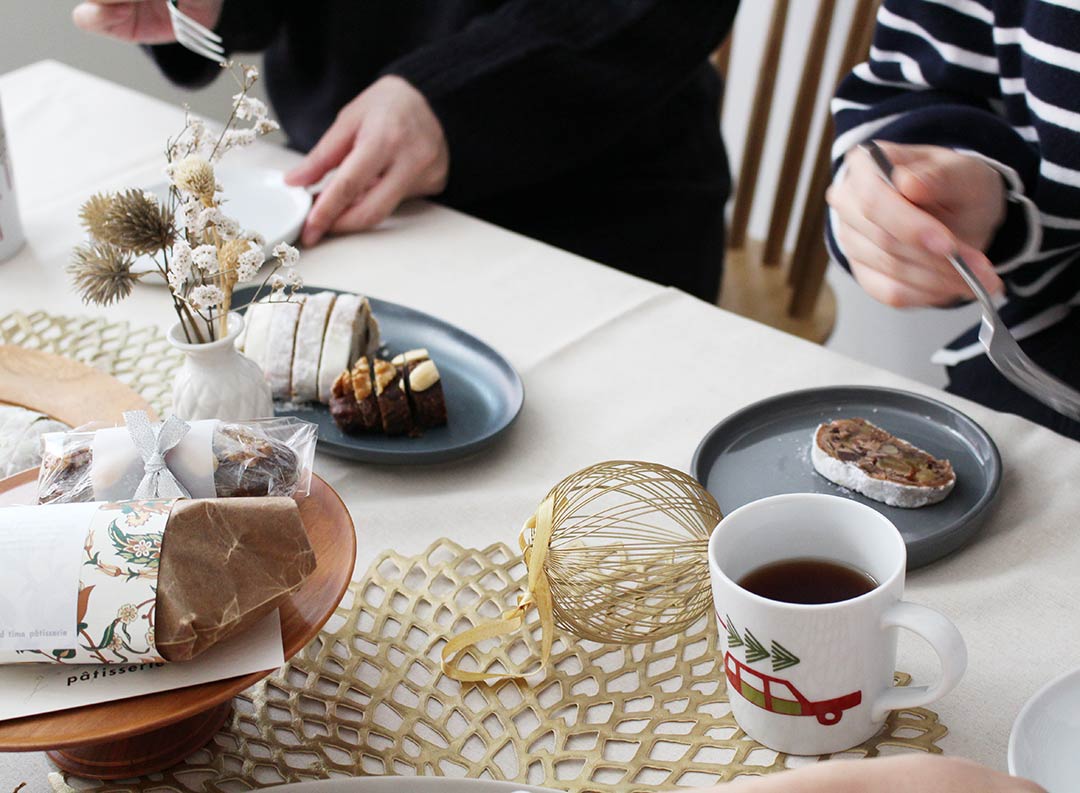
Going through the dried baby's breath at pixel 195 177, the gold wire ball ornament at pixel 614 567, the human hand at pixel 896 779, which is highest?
the dried baby's breath at pixel 195 177

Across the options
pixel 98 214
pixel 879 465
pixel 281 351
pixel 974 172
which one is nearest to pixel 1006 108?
pixel 974 172

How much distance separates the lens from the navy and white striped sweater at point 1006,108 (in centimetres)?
90

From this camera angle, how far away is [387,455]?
2.50ft

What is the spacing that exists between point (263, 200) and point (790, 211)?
2.71 ft

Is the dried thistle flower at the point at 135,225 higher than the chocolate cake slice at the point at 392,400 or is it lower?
higher

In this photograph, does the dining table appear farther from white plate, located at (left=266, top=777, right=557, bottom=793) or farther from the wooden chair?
the wooden chair

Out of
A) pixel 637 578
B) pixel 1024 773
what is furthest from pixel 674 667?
pixel 1024 773

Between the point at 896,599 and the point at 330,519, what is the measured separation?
0.30 meters

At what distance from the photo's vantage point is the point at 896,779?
1.35 feet

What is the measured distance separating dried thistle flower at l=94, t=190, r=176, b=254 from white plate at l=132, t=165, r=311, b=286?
1.27ft

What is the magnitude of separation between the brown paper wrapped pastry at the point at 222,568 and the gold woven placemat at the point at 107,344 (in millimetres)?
357

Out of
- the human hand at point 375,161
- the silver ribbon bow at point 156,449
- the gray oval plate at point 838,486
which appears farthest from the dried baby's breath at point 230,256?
the human hand at point 375,161

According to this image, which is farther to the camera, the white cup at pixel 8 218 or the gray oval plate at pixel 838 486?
the white cup at pixel 8 218

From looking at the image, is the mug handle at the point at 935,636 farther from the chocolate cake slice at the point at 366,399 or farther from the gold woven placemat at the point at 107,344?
the gold woven placemat at the point at 107,344
